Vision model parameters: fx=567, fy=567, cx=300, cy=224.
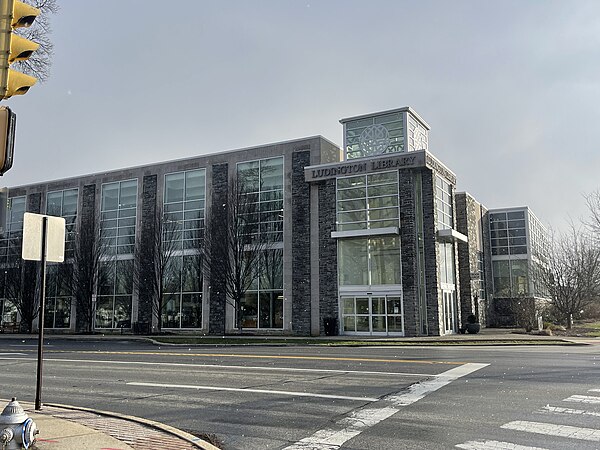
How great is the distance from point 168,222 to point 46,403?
1128 inches

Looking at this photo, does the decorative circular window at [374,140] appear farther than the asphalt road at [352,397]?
Yes

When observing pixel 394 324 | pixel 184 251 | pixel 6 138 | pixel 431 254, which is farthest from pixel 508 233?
pixel 6 138

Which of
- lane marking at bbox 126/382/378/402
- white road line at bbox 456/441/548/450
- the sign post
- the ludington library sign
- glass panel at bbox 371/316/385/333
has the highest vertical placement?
the ludington library sign

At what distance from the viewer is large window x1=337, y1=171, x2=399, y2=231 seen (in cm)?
3097

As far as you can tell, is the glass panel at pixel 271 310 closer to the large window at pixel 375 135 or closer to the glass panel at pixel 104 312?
the large window at pixel 375 135

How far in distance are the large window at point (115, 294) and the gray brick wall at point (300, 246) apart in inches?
485

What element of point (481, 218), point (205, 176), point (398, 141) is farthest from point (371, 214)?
point (481, 218)

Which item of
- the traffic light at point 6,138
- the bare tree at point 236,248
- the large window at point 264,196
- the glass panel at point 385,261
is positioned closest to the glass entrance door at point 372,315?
the glass panel at point 385,261

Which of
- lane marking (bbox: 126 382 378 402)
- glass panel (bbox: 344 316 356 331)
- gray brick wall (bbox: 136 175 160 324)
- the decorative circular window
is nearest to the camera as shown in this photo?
lane marking (bbox: 126 382 378 402)

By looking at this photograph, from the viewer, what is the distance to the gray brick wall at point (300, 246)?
32469 millimetres

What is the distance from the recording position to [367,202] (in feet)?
104

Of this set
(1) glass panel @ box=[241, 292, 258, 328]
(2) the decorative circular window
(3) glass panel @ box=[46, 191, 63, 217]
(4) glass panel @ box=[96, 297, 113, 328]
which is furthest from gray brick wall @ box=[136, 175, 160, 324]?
(2) the decorative circular window

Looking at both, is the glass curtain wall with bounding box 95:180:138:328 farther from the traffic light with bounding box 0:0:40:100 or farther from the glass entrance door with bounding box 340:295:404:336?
the traffic light with bounding box 0:0:40:100

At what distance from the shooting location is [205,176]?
3750 centimetres
